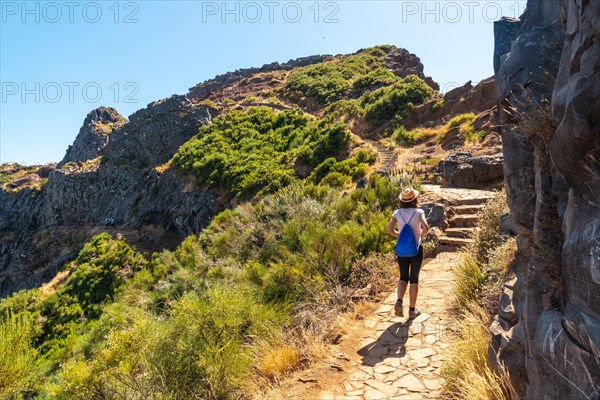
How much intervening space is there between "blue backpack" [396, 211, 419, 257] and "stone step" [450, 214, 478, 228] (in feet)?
14.8

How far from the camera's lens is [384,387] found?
12.2ft

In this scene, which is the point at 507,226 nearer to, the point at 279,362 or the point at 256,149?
the point at 279,362

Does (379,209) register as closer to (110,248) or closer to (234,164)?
(234,164)

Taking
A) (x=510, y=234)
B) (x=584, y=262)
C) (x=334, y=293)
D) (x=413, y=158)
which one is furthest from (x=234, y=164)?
(x=584, y=262)

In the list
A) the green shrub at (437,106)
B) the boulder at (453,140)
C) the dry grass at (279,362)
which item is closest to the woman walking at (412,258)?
the dry grass at (279,362)

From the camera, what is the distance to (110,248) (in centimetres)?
2556

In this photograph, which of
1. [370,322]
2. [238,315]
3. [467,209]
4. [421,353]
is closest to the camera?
[421,353]

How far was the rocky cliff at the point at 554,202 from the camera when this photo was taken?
1816 millimetres

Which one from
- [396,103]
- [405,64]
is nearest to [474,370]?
[396,103]

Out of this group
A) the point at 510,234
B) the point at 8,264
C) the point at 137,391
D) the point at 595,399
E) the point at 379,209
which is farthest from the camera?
the point at 8,264

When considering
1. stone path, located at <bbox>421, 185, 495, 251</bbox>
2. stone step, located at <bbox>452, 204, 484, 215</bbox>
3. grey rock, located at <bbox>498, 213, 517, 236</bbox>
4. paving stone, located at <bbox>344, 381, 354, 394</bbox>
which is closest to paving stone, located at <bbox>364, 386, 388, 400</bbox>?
paving stone, located at <bbox>344, 381, 354, 394</bbox>

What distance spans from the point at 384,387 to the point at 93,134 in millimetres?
68589

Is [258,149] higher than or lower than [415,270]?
higher

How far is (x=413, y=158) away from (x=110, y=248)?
2144cm
